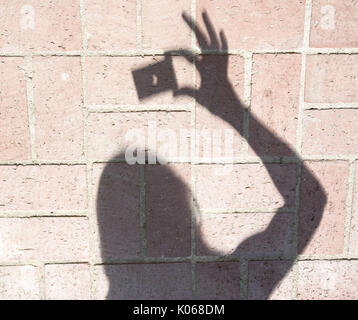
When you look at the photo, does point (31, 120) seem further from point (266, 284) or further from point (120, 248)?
point (266, 284)

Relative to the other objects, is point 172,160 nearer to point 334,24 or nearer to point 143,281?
point 143,281

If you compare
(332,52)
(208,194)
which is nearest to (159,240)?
(208,194)

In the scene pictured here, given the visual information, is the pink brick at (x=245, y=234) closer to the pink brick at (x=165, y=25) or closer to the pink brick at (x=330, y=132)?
the pink brick at (x=330, y=132)

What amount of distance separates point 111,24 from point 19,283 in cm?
105

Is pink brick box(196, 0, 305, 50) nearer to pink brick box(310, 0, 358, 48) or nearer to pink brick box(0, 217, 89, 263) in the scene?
pink brick box(310, 0, 358, 48)

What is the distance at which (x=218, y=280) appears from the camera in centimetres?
154

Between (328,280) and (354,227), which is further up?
(354,227)

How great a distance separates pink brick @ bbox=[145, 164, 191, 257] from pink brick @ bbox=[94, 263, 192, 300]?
7 centimetres

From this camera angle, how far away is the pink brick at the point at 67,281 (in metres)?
1.52

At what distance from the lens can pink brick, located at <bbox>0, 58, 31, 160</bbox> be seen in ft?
4.56

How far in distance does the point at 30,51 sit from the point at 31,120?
0.80 ft

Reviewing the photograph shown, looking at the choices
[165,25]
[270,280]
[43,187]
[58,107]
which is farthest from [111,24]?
[270,280]

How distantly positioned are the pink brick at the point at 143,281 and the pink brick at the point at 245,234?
136 mm

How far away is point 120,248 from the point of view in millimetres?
1511
